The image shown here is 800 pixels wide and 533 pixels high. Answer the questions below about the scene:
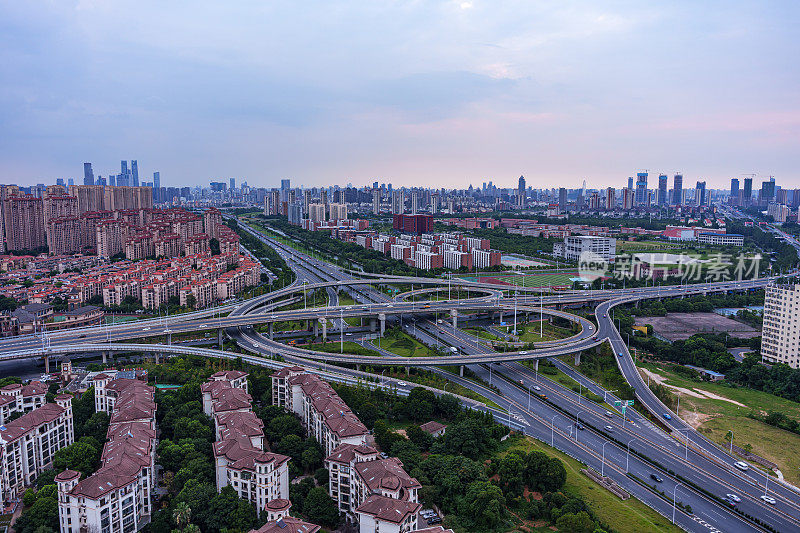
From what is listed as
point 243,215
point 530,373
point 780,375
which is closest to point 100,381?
point 530,373

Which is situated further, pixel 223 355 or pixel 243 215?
pixel 243 215

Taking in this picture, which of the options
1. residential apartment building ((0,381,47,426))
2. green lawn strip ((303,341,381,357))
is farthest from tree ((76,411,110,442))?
green lawn strip ((303,341,381,357))

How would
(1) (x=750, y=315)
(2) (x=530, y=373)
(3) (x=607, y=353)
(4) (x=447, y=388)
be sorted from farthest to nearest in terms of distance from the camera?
(1) (x=750, y=315) < (3) (x=607, y=353) < (2) (x=530, y=373) < (4) (x=447, y=388)

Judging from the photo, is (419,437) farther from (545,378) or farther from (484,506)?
(545,378)

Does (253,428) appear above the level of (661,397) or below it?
above

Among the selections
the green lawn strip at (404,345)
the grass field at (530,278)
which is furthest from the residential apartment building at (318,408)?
the grass field at (530,278)

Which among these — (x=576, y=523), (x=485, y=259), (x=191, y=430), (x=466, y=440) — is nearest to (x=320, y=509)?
(x=466, y=440)

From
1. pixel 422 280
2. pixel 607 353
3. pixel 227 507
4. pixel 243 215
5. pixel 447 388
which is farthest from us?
pixel 243 215

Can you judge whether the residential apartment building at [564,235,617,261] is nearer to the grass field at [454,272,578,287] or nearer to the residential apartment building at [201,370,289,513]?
the grass field at [454,272,578,287]

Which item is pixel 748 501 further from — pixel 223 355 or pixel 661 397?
pixel 223 355
